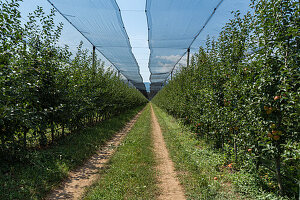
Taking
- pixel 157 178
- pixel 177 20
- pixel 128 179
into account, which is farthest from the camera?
pixel 177 20

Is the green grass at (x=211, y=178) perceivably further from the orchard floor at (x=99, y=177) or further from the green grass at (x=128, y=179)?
the green grass at (x=128, y=179)

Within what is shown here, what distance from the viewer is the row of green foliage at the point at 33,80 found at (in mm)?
3342

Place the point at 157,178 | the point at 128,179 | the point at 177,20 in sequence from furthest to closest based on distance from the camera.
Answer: the point at 177,20, the point at 157,178, the point at 128,179

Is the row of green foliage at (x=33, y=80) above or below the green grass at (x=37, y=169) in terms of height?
above

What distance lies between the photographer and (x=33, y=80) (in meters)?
3.99

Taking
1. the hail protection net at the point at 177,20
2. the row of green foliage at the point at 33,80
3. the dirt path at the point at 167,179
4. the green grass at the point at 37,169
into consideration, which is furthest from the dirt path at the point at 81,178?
the hail protection net at the point at 177,20

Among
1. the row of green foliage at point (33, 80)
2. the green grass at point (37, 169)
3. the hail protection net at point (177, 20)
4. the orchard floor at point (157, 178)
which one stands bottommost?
the orchard floor at point (157, 178)

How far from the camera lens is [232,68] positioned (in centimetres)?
410

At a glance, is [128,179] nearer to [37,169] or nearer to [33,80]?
[37,169]

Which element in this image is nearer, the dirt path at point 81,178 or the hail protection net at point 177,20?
the dirt path at point 81,178

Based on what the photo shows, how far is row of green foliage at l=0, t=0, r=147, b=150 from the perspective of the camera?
334 centimetres

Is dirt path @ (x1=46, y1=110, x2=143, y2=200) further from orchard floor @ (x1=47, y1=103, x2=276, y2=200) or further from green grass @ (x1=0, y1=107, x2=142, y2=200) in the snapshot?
green grass @ (x1=0, y1=107, x2=142, y2=200)

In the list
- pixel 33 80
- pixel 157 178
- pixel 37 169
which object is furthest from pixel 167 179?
pixel 33 80

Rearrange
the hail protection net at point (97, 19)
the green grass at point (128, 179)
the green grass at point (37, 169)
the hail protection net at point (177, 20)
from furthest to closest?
the hail protection net at point (97, 19)
the hail protection net at point (177, 20)
the green grass at point (128, 179)
the green grass at point (37, 169)
